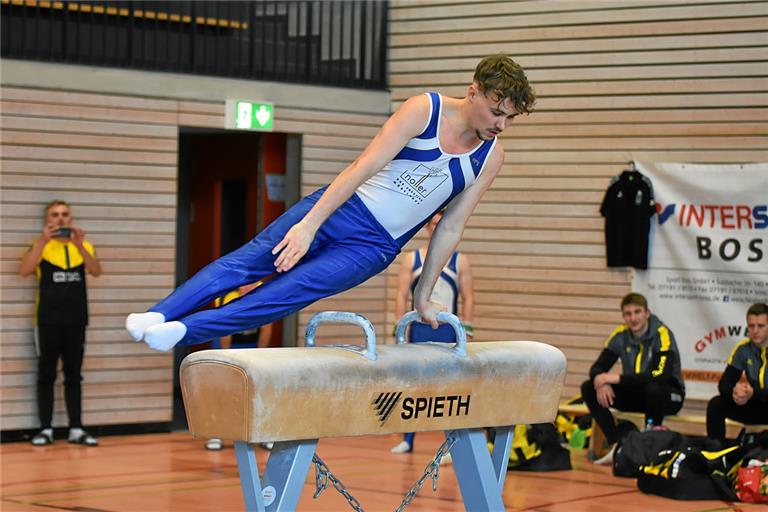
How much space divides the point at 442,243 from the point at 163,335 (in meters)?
1.38

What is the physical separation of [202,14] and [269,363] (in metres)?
6.75

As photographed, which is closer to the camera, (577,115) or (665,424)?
(665,424)

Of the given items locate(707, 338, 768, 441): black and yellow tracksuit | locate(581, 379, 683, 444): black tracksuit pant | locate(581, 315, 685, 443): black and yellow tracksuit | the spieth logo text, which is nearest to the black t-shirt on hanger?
locate(581, 315, 685, 443): black and yellow tracksuit

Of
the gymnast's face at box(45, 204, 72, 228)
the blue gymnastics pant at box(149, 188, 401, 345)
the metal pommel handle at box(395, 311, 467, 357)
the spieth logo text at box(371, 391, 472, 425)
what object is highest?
the gymnast's face at box(45, 204, 72, 228)

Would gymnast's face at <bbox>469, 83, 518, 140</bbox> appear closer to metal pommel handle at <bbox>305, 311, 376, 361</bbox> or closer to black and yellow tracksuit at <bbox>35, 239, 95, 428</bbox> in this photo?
metal pommel handle at <bbox>305, 311, 376, 361</bbox>

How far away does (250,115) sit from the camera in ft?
34.0

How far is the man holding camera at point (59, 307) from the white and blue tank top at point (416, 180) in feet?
17.1

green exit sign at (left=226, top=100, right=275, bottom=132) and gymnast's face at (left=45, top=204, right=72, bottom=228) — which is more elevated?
green exit sign at (left=226, top=100, right=275, bottom=132)

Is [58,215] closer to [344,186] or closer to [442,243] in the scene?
[442,243]

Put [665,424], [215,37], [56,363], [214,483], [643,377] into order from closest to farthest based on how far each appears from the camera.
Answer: [214,483]
[643,377]
[56,363]
[665,424]
[215,37]

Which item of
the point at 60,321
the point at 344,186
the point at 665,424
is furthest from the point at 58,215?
the point at 344,186

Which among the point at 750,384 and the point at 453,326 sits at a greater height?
the point at 453,326

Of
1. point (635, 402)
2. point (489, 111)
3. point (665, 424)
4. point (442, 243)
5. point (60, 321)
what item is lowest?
point (665, 424)

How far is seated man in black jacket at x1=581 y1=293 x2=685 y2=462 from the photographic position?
28.1 ft
